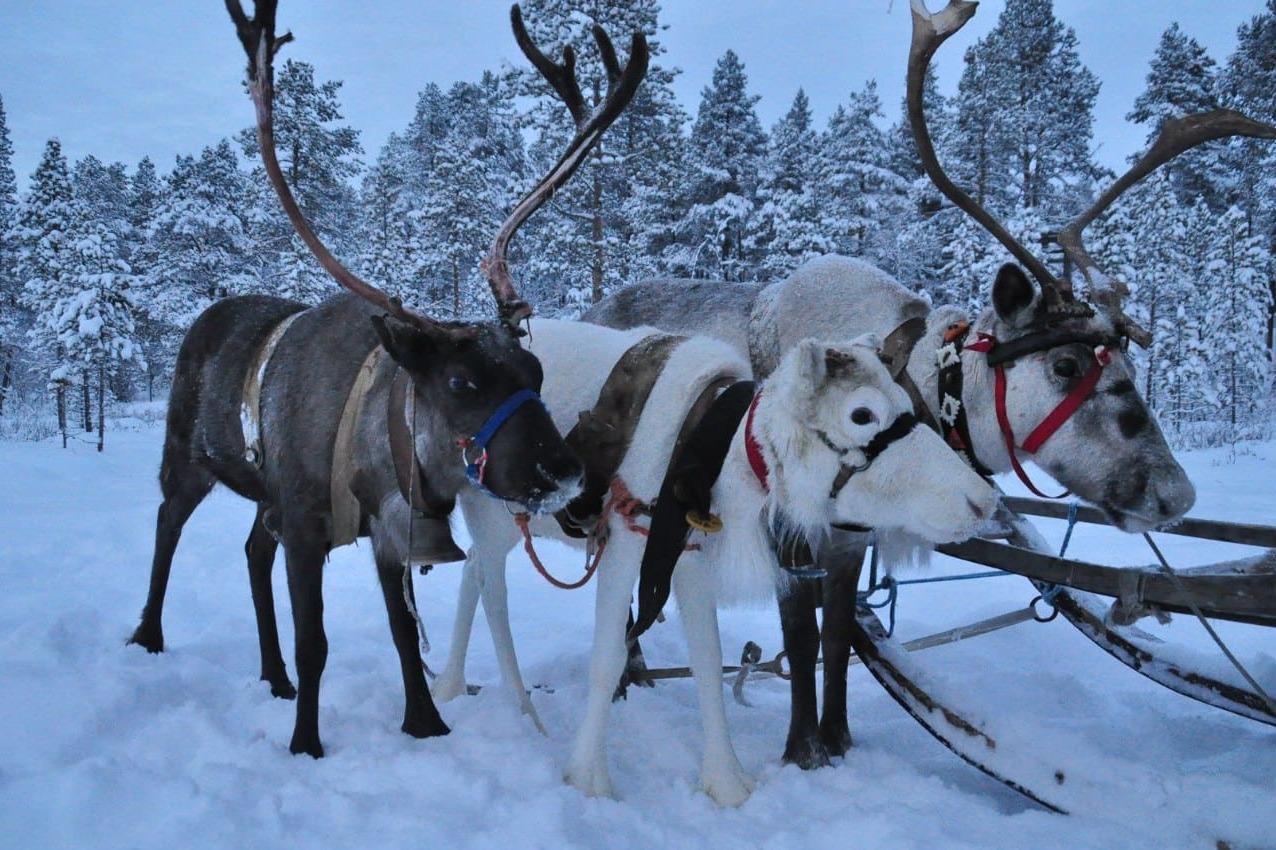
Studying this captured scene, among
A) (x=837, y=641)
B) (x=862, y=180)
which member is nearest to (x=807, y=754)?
(x=837, y=641)

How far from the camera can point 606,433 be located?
9.88 feet

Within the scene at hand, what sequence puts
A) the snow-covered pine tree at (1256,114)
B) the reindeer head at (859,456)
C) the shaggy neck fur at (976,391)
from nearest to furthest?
the reindeer head at (859,456), the shaggy neck fur at (976,391), the snow-covered pine tree at (1256,114)

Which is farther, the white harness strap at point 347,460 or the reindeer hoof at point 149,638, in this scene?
the reindeer hoof at point 149,638

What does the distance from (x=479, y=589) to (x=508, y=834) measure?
1807mm

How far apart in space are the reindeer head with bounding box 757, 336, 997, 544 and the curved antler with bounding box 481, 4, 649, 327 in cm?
116

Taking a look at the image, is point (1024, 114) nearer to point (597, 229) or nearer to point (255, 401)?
point (597, 229)

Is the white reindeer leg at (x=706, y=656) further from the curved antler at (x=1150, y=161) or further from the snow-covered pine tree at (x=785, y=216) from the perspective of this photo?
the snow-covered pine tree at (x=785, y=216)

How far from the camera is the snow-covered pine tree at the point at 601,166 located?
47.5ft

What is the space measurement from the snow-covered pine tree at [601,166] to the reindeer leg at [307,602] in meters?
13.2

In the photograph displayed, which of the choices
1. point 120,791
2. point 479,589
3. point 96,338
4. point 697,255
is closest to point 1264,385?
point 697,255

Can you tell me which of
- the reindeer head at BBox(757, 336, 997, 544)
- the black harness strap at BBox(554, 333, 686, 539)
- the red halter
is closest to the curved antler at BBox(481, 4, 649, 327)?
the black harness strap at BBox(554, 333, 686, 539)

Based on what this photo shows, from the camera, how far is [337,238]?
24.4m

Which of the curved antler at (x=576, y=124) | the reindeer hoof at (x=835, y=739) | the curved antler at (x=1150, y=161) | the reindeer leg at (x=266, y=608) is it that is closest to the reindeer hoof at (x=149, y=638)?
the reindeer leg at (x=266, y=608)

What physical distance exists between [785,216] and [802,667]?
18.4 m
